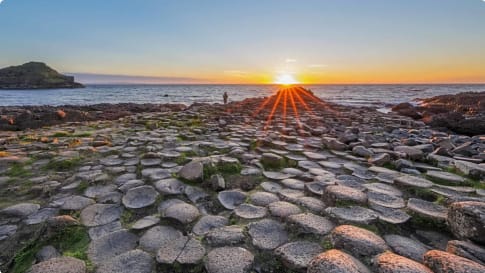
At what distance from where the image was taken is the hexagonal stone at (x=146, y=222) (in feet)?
5.95

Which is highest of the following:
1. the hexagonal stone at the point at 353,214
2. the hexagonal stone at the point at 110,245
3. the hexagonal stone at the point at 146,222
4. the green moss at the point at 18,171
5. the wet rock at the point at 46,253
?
the hexagonal stone at the point at 353,214

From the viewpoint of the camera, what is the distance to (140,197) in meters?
2.26

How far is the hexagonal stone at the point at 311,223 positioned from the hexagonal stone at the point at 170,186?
1.20 m

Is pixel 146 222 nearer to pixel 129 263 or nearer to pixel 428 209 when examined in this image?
pixel 129 263

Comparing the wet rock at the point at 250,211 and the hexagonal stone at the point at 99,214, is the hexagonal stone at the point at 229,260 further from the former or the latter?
the hexagonal stone at the point at 99,214

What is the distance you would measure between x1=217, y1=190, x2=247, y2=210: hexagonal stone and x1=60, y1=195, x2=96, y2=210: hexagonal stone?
3.99 feet

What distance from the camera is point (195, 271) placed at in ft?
4.47

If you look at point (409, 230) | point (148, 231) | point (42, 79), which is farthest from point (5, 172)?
point (42, 79)

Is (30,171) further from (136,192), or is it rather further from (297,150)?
(297,150)

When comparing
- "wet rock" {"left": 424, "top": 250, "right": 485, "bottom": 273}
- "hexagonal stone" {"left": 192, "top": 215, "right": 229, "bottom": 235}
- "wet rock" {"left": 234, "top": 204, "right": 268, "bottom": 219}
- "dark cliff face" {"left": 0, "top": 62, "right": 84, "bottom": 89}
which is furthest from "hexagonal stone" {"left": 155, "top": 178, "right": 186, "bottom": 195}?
"dark cliff face" {"left": 0, "top": 62, "right": 84, "bottom": 89}

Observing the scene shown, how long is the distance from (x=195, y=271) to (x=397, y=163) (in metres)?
2.87

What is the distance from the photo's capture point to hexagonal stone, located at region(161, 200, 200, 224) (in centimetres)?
189

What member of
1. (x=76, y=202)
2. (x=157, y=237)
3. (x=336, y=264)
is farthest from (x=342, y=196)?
(x=76, y=202)

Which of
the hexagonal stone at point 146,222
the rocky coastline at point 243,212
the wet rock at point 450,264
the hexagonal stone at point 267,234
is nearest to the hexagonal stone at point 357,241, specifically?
the rocky coastline at point 243,212
